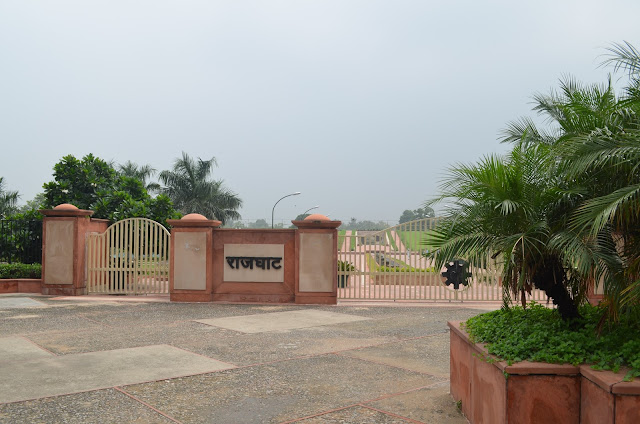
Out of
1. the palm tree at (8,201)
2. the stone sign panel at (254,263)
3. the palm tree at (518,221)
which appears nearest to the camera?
the palm tree at (518,221)

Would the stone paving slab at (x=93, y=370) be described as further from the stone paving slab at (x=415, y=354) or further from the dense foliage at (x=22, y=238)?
the dense foliage at (x=22, y=238)

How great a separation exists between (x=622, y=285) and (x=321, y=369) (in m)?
3.80

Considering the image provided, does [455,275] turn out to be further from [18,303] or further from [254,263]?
[18,303]

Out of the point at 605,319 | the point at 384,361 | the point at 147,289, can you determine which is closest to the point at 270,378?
the point at 384,361

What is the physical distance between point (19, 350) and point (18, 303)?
6279 mm

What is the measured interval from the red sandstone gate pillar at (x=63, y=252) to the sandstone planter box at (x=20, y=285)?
88 cm

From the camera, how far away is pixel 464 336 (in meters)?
5.52

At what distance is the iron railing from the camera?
706 inches

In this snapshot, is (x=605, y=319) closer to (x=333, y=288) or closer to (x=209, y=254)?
(x=333, y=288)

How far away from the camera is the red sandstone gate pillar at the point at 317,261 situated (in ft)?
46.3

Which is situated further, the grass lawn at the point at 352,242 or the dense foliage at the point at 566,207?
the grass lawn at the point at 352,242

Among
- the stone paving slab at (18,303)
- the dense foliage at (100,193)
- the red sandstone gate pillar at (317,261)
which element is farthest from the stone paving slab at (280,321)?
the dense foliage at (100,193)

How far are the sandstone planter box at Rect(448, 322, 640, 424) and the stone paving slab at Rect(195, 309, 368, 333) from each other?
241 inches

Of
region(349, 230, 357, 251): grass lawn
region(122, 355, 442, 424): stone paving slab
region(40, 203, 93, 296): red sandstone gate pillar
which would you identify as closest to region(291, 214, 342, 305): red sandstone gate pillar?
region(349, 230, 357, 251): grass lawn
